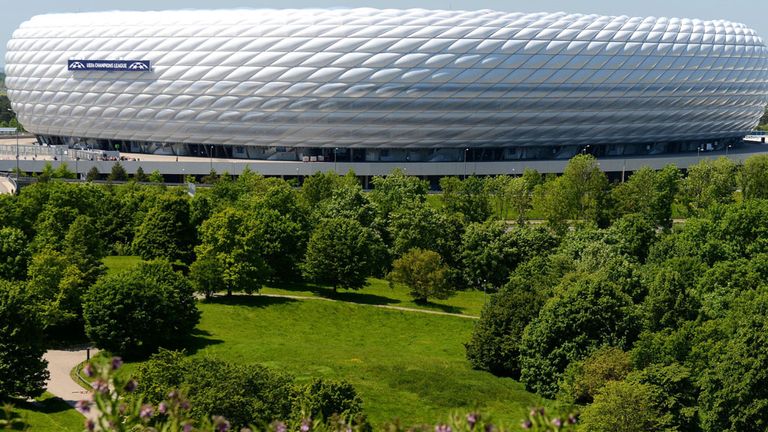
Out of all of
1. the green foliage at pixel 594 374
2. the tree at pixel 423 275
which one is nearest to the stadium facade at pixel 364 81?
the tree at pixel 423 275

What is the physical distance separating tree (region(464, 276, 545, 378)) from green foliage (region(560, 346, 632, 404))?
5.44m

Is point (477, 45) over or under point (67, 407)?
over

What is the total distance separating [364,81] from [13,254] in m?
57.0

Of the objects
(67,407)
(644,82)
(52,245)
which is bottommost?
(67,407)

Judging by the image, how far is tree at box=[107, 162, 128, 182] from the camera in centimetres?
9869

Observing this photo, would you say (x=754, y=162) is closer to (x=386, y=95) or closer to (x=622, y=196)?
(x=622, y=196)

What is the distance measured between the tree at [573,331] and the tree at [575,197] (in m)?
28.6

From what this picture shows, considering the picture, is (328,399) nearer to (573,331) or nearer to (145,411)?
(573,331)

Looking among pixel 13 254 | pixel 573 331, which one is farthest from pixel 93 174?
pixel 573 331

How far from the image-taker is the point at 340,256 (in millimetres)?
59031

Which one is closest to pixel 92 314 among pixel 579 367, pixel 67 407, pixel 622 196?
pixel 67 407

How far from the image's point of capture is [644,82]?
114500mm

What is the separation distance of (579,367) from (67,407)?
1902cm

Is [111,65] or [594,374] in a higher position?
[111,65]
